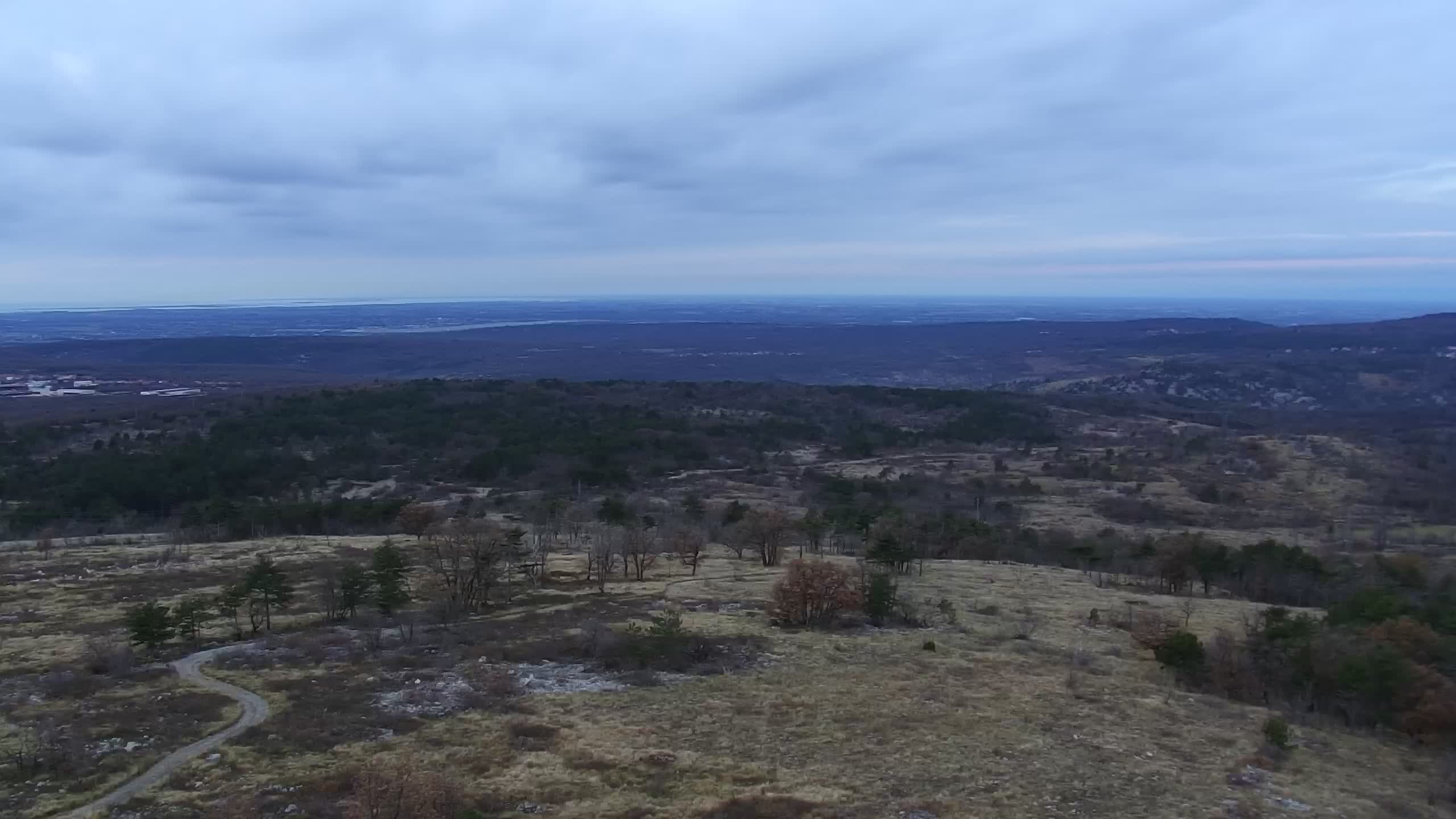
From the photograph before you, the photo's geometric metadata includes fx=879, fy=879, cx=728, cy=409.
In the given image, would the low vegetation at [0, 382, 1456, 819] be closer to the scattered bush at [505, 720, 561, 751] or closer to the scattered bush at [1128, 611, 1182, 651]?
the scattered bush at [505, 720, 561, 751]

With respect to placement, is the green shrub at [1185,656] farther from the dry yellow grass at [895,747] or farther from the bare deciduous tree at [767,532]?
the bare deciduous tree at [767,532]

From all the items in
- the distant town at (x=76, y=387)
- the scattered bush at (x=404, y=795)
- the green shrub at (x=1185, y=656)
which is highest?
the scattered bush at (x=404, y=795)

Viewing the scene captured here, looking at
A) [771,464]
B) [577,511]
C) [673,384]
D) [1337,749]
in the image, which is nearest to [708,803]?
[1337,749]

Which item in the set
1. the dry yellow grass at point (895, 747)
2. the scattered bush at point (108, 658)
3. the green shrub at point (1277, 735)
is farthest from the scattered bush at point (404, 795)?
the green shrub at point (1277, 735)

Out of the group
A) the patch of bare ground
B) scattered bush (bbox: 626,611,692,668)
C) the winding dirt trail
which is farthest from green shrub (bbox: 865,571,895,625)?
the patch of bare ground

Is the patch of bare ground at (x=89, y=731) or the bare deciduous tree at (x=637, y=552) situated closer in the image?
the patch of bare ground at (x=89, y=731)

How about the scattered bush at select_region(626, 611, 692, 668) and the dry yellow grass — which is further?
the scattered bush at select_region(626, 611, 692, 668)

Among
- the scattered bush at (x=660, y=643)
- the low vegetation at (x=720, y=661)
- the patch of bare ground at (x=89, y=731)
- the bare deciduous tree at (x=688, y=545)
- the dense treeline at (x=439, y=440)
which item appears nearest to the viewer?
the patch of bare ground at (x=89, y=731)
